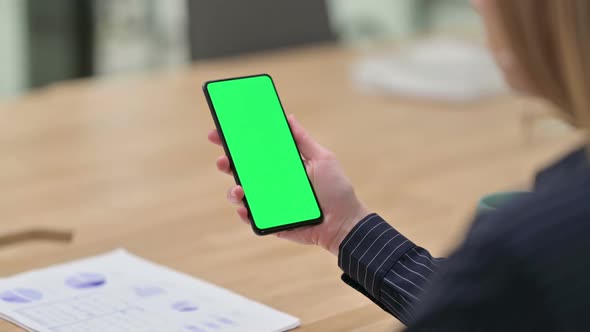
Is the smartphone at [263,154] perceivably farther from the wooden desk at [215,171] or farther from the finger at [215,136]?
the wooden desk at [215,171]

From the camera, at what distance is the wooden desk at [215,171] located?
1403mm

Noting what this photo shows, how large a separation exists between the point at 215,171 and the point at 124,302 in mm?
611

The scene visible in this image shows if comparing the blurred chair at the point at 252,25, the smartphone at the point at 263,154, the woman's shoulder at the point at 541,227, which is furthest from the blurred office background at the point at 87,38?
the woman's shoulder at the point at 541,227

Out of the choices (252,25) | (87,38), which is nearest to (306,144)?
(252,25)

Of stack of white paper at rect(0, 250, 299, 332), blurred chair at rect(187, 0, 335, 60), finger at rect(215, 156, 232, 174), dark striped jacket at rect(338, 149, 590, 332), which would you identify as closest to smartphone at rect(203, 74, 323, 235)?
finger at rect(215, 156, 232, 174)

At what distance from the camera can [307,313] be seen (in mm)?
1254

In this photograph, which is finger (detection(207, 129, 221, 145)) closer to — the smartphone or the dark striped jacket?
the smartphone

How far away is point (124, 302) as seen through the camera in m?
1.25

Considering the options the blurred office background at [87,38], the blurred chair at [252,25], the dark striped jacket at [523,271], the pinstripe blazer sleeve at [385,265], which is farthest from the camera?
the blurred office background at [87,38]

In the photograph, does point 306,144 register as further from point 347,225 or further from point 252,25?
point 252,25

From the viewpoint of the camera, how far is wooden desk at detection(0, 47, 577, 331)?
1.40 metres

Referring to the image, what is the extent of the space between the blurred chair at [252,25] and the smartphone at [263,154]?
1.49 metres

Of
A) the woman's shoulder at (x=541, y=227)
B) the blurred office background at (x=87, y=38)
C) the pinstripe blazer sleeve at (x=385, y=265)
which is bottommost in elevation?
the blurred office background at (x=87, y=38)

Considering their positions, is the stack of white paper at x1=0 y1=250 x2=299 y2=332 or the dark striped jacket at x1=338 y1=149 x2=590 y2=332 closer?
the dark striped jacket at x1=338 y1=149 x2=590 y2=332
